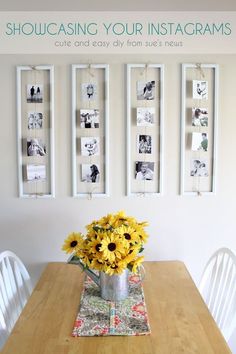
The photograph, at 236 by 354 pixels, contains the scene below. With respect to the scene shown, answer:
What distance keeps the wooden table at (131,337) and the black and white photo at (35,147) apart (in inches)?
27.2

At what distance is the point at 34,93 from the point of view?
210 centimetres

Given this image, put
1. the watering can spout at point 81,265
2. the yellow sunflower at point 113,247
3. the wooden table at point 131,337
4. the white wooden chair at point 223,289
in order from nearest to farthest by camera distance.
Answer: the wooden table at point 131,337 → the yellow sunflower at point 113,247 → the watering can spout at point 81,265 → the white wooden chair at point 223,289

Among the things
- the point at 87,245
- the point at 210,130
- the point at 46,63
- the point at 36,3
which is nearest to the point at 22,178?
the point at 46,63

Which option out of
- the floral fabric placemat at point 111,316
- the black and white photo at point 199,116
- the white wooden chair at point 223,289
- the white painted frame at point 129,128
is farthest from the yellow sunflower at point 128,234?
the black and white photo at point 199,116

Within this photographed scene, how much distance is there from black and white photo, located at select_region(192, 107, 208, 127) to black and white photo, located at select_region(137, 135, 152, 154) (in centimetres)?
27

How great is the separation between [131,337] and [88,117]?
122 centimetres

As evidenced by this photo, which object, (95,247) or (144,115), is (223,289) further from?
(144,115)

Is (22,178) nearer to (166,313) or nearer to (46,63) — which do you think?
(46,63)

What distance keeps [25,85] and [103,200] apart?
782 mm

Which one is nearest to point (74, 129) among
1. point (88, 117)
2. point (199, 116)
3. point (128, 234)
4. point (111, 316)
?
point (88, 117)

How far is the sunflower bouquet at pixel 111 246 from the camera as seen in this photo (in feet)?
4.66

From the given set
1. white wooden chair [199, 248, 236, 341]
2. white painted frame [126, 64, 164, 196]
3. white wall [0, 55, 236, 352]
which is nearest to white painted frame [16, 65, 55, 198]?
white wall [0, 55, 236, 352]

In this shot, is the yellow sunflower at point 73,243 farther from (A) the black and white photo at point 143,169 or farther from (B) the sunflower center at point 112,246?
(A) the black and white photo at point 143,169

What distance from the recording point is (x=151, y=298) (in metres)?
1.59
